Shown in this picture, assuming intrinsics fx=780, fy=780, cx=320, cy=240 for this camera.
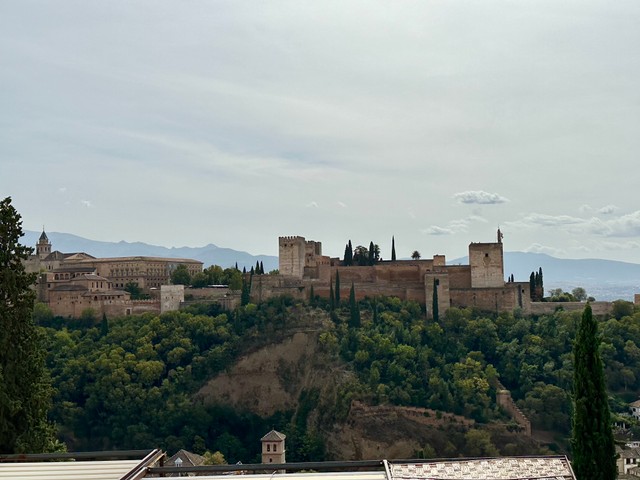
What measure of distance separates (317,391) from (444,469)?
3257 centimetres

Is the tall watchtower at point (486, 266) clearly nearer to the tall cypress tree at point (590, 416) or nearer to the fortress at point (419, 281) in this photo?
the fortress at point (419, 281)

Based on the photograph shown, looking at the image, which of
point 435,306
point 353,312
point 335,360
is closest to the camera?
point 335,360

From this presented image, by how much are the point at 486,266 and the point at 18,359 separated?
3673 cm

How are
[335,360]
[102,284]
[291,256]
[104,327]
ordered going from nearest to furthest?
[335,360] → [104,327] → [291,256] → [102,284]

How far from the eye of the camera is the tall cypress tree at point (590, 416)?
1423 centimetres

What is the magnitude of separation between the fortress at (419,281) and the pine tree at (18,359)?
34240 mm

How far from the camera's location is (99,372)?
44.5 meters

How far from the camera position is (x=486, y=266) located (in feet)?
157

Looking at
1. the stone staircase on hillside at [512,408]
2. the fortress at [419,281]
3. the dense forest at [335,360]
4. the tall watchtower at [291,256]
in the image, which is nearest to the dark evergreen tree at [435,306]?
the fortress at [419,281]

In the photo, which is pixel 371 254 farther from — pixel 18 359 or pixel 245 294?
pixel 18 359

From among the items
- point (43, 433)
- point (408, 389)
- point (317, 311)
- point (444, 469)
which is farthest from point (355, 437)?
point (444, 469)

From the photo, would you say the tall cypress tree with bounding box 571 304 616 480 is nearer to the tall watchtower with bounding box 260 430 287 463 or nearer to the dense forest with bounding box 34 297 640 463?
the tall watchtower with bounding box 260 430 287 463

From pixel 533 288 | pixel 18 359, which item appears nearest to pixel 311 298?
pixel 533 288

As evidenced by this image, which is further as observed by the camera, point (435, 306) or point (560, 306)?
point (560, 306)
